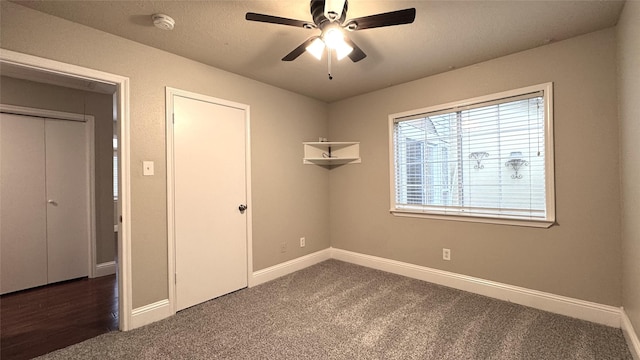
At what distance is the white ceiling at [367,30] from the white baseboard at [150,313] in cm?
227

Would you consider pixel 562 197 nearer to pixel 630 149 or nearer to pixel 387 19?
pixel 630 149

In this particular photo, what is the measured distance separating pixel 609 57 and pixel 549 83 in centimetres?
38

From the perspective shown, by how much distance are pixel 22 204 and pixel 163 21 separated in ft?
9.73

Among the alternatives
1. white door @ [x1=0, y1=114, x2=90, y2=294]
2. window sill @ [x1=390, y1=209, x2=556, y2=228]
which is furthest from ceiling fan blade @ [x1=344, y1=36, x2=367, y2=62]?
white door @ [x1=0, y1=114, x2=90, y2=294]

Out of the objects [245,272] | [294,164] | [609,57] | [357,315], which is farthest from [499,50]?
[245,272]

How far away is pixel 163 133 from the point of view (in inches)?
96.3

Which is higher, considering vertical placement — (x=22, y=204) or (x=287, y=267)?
(x=22, y=204)

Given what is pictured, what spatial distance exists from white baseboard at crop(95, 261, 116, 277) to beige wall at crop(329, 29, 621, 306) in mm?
3789

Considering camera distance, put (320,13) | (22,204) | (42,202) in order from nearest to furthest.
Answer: (320,13), (22,204), (42,202)

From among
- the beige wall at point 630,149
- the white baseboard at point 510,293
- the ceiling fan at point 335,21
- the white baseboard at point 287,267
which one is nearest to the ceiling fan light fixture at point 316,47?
the ceiling fan at point 335,21

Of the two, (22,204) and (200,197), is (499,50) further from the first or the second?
(22,204)

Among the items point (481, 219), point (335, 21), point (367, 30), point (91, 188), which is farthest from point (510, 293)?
point (91, 188)

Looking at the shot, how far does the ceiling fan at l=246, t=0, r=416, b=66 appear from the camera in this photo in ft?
5.03

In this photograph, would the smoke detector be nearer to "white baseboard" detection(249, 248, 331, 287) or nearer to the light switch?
the light switch
